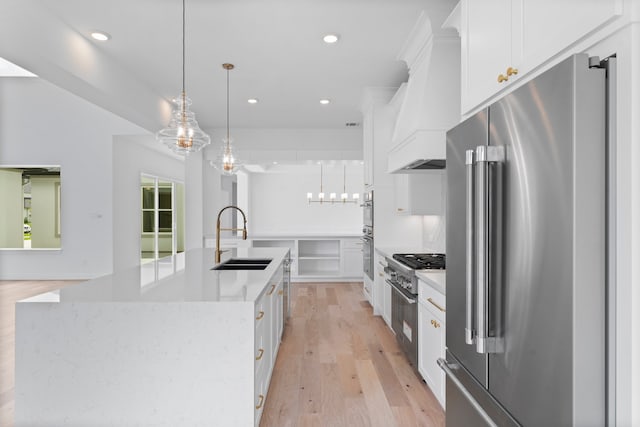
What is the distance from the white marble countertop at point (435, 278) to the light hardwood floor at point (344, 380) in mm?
806

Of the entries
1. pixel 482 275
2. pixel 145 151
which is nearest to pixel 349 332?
pixel 482 275

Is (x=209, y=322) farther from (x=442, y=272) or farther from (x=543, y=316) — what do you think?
(x=442, y=272)

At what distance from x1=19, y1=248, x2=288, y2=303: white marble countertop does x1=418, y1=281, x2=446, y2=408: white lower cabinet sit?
107 cm

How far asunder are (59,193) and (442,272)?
7198 mm

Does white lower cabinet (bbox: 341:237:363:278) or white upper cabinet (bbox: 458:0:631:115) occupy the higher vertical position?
white upper cabinet (bbox: 458:0:631:115)

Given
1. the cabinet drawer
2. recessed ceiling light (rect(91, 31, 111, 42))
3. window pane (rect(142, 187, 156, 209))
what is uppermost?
recessed ceiling light (rect(91, 31, 111, 42))

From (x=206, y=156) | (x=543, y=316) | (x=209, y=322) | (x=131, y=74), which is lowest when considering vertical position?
(x=209, y=322)

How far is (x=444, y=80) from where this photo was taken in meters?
2.89

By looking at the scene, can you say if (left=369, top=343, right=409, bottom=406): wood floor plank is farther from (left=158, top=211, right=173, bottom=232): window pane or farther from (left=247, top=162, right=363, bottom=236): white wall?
(left=158, top=211, right=173, bottom=232): window pane

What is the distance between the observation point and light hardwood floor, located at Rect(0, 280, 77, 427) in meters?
2.38

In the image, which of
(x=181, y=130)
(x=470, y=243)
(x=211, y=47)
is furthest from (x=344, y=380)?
(x=211, y=47)

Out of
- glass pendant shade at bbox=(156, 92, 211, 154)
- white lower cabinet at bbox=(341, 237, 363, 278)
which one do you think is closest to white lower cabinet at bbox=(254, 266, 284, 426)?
glass pendant shade at bbox=(156, 92, 211, 154)

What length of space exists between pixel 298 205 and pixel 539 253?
7691mm

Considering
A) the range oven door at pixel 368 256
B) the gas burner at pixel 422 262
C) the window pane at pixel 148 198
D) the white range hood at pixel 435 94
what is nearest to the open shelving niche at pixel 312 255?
the range oven door at pixel 368 256
